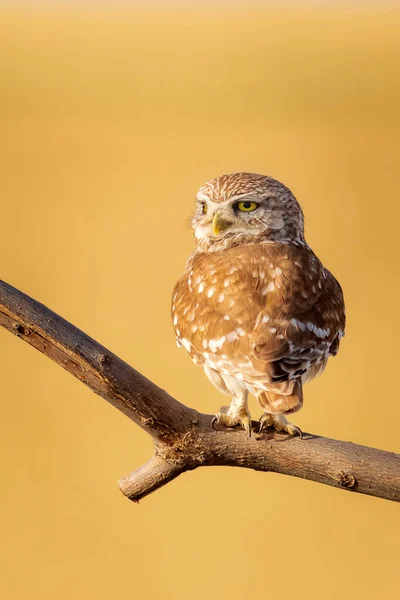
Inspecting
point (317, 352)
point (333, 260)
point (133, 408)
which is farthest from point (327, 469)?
point (333, 260)

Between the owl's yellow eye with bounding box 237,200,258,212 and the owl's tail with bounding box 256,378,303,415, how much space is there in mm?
797

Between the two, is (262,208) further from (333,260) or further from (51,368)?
(51,368)

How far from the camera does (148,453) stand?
26.6 feet

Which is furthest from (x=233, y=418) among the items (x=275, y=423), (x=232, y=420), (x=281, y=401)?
(x=281, y=401)

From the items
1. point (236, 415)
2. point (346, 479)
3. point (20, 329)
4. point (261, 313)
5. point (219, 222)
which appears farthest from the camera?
point (219, 222)

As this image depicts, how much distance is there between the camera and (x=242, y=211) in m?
3.39

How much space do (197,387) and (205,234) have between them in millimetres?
4496

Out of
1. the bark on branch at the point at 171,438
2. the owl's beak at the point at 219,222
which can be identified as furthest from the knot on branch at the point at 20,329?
the owl's beak at the point at 219,222

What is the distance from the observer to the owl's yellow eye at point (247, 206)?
3.38 metres

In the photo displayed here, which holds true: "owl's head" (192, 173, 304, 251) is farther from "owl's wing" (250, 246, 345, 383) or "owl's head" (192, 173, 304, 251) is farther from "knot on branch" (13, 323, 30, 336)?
"knot on branch" (13, 323, 30, 336)

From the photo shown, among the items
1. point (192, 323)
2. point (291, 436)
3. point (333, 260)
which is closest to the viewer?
point (291, 436)

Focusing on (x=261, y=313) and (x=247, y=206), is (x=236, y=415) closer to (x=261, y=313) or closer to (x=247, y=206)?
(x=261, y=313)

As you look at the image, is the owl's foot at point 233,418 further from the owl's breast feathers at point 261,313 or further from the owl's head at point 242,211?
the owl's head at point 242,211

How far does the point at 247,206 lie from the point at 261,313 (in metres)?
0.60
